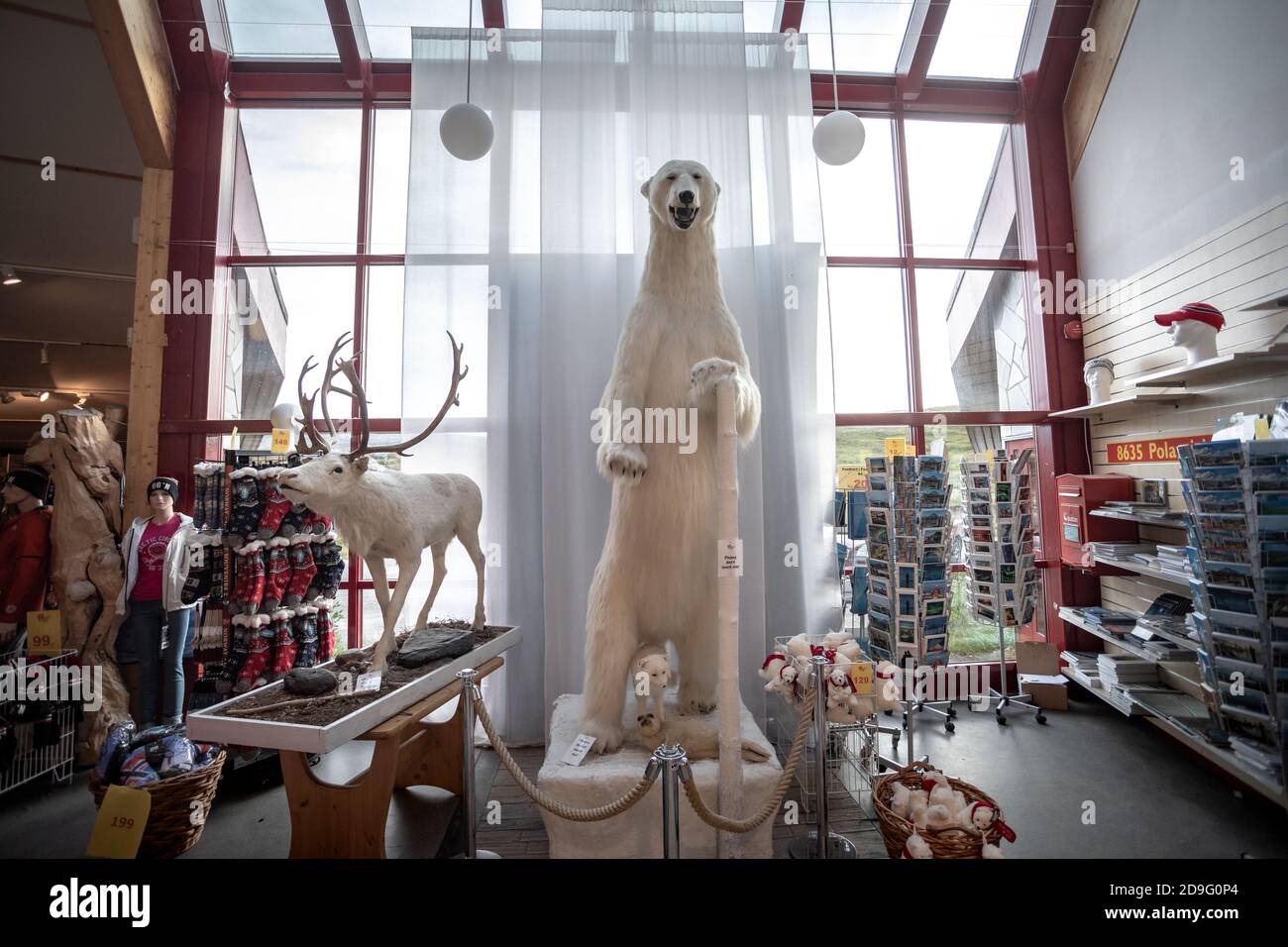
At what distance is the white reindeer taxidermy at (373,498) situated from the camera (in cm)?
191

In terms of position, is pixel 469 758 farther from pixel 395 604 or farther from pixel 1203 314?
pixel 1203 314

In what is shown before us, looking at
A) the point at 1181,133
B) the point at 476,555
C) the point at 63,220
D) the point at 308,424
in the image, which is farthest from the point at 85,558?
the point at 1181,133

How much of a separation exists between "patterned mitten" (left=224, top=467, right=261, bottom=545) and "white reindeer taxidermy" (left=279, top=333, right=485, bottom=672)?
912 mm

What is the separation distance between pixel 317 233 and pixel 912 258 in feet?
14.4

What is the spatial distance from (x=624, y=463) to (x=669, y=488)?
248 mm

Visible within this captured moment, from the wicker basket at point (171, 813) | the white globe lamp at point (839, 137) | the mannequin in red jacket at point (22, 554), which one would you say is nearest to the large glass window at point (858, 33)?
the white globe lamp at point (839, 137)

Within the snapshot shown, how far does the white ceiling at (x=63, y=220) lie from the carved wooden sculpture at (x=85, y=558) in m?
0.55

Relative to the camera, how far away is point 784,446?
3064 millimetres

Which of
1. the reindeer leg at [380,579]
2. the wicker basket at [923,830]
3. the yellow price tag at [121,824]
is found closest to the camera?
the wicker basket at [923,830]

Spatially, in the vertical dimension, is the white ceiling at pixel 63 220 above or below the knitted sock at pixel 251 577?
above

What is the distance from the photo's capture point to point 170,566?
2752mm

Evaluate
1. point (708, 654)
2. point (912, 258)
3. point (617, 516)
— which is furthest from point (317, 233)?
point (912, 258)

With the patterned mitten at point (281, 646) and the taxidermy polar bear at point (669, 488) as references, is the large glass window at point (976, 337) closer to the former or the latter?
the taxidermy polar bear at point (669, 488)
